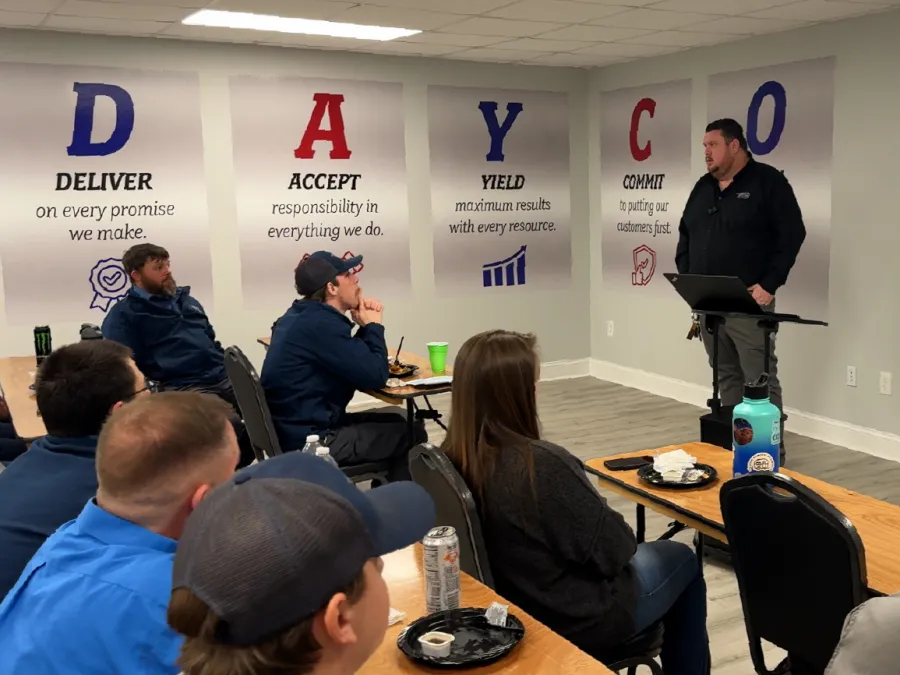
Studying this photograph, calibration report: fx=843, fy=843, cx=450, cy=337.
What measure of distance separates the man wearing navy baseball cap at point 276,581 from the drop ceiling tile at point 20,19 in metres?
4.80

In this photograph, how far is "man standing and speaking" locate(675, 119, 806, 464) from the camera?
4629 mm

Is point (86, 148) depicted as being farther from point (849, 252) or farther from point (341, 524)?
point (341, 524)

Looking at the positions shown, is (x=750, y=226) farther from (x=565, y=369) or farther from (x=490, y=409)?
(x=490, y=409)

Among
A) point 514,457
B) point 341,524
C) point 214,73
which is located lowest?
point 514,457

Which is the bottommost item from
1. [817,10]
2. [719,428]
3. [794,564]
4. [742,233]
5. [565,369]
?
[565,369]

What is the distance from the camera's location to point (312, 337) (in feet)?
11.5

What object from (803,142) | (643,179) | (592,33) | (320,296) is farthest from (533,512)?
(643,179)

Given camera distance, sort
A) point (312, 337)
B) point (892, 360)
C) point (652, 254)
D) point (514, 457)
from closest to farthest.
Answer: point (514, 457)
point (312, 337)
point (892, 360)
point (652, 254)

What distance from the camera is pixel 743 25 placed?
5.25 meters

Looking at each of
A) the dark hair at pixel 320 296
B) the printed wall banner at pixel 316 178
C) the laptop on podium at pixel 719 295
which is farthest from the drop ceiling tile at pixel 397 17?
the laptop on podium at pixel 719 295

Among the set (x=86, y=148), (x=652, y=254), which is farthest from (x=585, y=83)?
(x=86, y=148)

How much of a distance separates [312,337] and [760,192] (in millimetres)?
2691

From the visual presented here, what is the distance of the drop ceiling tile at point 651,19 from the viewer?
496 centimetres

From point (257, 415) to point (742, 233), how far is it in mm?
2897
